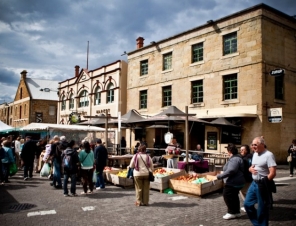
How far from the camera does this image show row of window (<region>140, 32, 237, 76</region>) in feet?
57.8

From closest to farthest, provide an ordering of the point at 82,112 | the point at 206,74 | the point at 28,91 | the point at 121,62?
the point at 206,74
the point at 121,62
the point at 82,112
the point at 28,91

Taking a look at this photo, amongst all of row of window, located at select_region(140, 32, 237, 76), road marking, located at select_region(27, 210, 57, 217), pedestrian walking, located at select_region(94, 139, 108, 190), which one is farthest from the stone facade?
road marking, located at select_region(27, 210, 57, 217)

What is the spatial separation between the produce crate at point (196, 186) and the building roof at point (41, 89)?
120 ft

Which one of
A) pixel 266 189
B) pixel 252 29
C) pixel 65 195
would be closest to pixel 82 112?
pixel 252 29

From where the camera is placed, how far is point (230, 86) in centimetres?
1750

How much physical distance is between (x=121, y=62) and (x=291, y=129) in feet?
50.7

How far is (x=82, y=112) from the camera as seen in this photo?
29.8 m

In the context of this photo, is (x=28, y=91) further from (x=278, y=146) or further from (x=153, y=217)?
(x=153, y=217)

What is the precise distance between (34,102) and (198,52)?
2945cm

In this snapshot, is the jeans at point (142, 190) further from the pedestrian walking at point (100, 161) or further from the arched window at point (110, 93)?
the arched window at point (110, 93)

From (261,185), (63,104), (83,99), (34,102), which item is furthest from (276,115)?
(34,102)

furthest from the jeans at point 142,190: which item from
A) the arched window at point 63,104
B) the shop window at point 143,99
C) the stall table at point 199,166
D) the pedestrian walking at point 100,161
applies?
the arched window at point 63,104

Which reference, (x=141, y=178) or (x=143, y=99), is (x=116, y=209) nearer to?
(x=141, y=178)

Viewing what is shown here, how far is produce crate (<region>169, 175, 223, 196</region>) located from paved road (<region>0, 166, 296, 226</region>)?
0.18 metres
